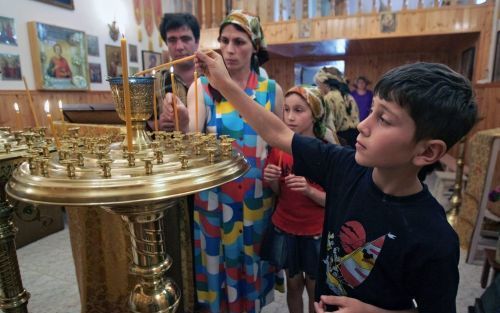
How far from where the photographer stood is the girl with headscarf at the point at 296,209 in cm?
151

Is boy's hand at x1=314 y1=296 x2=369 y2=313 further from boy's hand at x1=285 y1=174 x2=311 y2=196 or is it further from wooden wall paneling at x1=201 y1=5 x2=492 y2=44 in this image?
wooden wall paneling at x1=201 y1=5 x2=492 y2=44

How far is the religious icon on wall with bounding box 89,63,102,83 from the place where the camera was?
507cm

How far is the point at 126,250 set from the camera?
1.80 m

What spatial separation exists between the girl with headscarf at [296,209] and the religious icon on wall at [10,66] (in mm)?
3746

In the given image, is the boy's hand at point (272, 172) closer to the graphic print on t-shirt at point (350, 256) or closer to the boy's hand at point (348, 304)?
the graphic print on t-shirt at point (350, 256)

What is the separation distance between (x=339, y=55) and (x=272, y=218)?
8.20 m

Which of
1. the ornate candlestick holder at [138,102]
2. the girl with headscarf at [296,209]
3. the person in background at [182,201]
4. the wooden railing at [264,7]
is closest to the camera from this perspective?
the ornate candlestick holder at [138,102]

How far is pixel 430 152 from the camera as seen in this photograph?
0.78 meters

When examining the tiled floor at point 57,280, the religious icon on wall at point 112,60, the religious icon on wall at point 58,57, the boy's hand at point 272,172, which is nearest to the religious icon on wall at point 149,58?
the religious icon on wall at point 112,60

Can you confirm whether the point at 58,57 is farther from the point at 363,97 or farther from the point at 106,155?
the point at 363,97

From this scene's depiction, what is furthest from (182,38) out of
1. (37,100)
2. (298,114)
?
(37,100)

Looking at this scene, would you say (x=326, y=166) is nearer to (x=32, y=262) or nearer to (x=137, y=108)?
(x=137, y=108)

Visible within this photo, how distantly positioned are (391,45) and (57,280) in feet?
23.7

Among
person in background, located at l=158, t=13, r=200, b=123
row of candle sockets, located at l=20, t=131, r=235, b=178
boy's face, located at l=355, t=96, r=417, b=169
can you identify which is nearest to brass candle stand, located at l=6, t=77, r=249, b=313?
row of candle sockets, located at l=20, t=131, r=235, b=178
